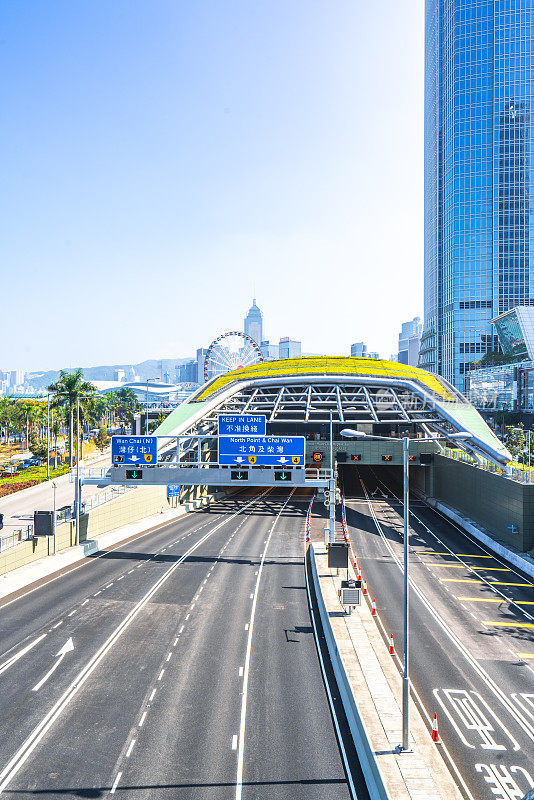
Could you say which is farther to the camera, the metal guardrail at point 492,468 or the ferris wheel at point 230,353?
the ferris wheel at point 230,353

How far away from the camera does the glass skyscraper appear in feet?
516

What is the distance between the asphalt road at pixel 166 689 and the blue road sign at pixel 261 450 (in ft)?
27.4

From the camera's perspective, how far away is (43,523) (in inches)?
1454

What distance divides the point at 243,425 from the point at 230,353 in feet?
309

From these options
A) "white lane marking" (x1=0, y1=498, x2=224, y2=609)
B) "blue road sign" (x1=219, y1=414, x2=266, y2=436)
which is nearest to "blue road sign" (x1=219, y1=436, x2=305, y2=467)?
"blue road sign" (x1=219, y1=414, x2=266, y2=436)

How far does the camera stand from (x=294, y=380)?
282 ft

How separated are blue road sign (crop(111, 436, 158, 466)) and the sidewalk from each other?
20.3 metres

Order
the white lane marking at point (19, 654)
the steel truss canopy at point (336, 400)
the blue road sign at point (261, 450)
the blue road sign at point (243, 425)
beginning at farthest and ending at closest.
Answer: the steel truss canopy at point (336, 400), the blue road sign at point (243, 425), the blue road sign at point (261, 450), the white lane marking at point (19, 654)

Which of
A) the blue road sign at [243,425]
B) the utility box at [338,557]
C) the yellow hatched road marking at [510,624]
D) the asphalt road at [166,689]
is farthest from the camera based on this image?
the blue road sign at [243,425]

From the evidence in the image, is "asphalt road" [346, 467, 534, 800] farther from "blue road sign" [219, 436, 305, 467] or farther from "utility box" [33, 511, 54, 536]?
"utility box" [33, 511, 54, 536]

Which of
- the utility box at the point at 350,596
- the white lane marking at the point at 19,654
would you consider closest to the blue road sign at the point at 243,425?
the utility box at the point at 350,596

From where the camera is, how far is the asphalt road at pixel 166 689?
16094mm

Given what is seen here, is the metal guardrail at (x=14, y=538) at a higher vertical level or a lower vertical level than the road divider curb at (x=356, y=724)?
higher

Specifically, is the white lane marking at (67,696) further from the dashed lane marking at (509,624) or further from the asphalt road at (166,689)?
the dashed lane marking at (509,624)
